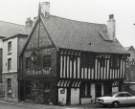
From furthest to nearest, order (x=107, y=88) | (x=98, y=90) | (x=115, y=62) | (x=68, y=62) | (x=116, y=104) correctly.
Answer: (x=107, y=88) < (x=115, y=62) < (x=98, y=90) < (x=68, y=62) < (x=116, y=104)

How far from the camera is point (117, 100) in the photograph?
29656 millimetres

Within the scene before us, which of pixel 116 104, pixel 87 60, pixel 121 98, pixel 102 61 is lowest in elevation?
pixel 116 104

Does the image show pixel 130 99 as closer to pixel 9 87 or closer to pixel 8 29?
pixel 9 87

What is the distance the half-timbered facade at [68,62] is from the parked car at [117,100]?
375 centimetres

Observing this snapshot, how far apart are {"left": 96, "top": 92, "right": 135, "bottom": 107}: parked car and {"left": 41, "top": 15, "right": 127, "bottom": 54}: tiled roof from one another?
585cm

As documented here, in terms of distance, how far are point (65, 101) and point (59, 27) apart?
7.86m

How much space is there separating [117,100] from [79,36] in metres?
8.52

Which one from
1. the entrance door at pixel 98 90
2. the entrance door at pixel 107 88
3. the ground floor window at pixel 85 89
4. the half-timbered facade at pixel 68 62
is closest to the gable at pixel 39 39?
the half-timbered facade at pixel 68 62

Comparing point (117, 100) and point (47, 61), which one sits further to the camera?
point (47, 61)

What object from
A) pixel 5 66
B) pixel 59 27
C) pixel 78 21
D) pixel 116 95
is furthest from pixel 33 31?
pixel 116 95

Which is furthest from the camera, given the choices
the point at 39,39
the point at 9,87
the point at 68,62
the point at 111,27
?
the point at 9,87

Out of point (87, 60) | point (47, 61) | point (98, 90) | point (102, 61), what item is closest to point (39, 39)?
point (47, 61)

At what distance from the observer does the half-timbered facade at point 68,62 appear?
103ft

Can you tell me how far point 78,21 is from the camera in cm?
3706
